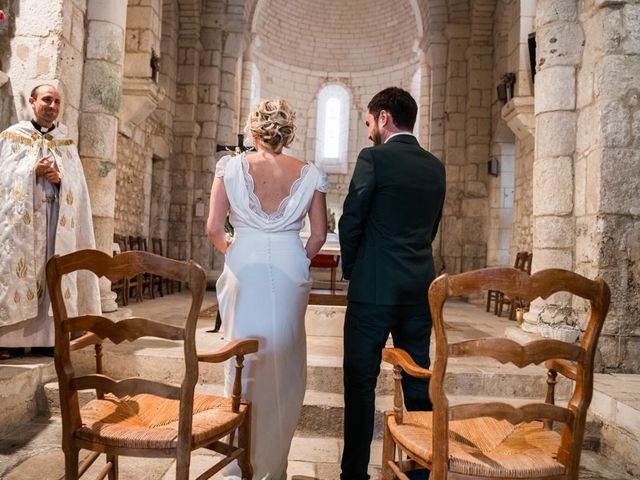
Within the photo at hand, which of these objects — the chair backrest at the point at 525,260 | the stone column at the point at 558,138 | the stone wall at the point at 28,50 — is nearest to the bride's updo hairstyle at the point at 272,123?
the stone wall at the point at 28,50

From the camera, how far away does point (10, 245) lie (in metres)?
2.99

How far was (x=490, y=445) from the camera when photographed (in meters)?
1.61

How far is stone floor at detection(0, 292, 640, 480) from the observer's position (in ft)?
7.98

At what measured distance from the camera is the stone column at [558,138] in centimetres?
378

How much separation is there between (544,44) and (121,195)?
5.43 m

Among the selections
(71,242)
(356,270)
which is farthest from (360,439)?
(71,242)

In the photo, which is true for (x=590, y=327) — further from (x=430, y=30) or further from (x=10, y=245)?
(x=430, y=30)

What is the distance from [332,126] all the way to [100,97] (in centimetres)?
1165

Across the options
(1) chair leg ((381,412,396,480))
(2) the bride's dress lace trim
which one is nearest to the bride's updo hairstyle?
(2) the bride's dress lace trim

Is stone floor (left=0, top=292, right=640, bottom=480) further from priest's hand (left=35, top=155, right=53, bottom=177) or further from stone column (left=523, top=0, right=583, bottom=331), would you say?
priest's hand (left=35, top=155, right=53, bottom=177)

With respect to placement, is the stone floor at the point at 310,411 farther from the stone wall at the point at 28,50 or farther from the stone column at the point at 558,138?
the stone wall at the point at 28,50

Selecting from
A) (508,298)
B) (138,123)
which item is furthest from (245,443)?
(138,123)

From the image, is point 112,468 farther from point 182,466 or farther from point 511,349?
point 511,349

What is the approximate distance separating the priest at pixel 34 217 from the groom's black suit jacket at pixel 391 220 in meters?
2.07
